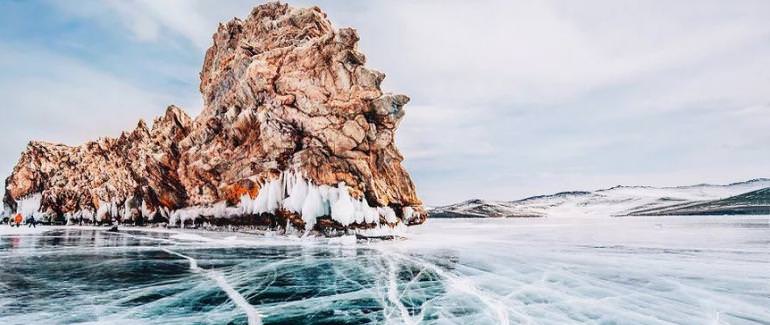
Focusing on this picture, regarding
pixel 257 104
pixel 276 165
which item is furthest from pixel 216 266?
pixel 257 104

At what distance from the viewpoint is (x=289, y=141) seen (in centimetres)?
4106

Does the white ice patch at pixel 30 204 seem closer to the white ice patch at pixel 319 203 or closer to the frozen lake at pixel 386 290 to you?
the white ice patch at pixel 319 203

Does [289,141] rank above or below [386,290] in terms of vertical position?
above

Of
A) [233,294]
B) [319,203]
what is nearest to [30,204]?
[319,203]

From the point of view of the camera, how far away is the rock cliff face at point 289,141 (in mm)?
38938

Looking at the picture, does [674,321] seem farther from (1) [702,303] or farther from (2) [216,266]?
(2) [216,266]

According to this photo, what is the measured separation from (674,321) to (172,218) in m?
69.0

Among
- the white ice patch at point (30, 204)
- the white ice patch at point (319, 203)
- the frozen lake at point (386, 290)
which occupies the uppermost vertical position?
the white ice patch at point (30, 204)

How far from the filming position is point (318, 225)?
37.5 meters

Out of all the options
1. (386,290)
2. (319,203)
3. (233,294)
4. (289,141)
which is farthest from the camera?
(289,141)

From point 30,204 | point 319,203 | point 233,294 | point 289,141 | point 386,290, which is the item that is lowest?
point 386,290

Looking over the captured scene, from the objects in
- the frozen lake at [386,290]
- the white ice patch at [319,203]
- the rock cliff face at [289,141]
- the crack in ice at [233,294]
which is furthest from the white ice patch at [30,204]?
the crack in ice at [233,294]

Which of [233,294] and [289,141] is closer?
[233,294]

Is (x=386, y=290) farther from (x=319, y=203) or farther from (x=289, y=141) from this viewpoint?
(x=289, y=141)
